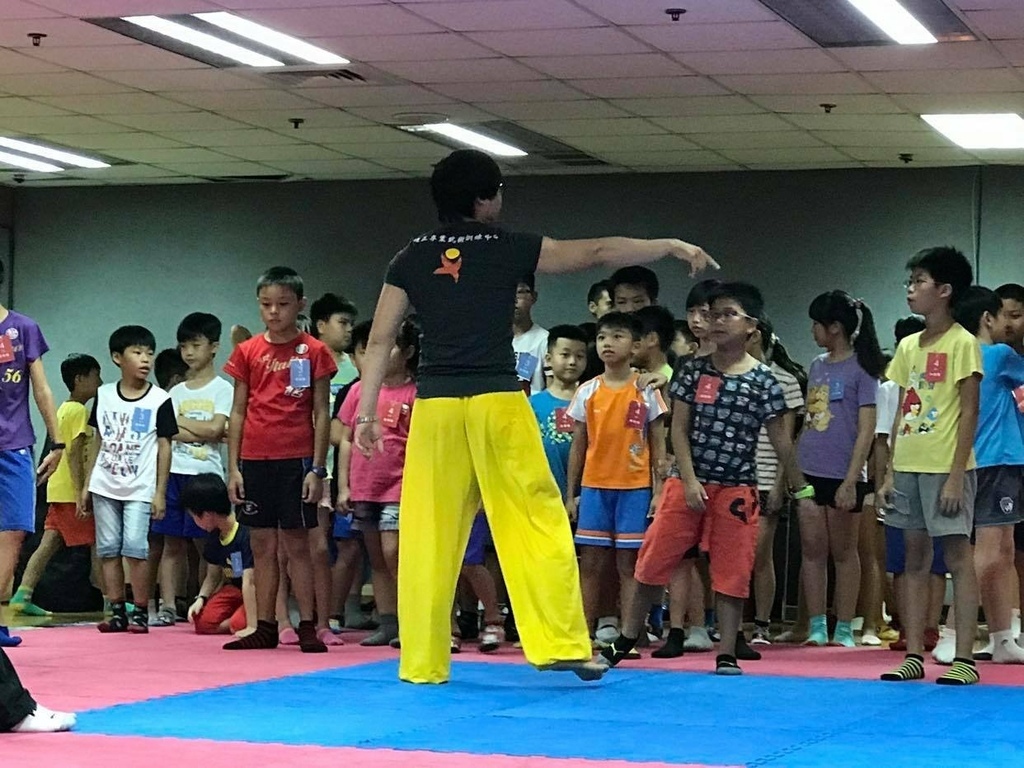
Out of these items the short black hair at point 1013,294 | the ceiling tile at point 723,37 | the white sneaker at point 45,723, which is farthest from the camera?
the ceiling tile at point 723,37

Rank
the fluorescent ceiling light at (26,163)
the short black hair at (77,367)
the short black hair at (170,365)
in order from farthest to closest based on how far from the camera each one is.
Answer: the fluorescent ceiling light at (26,163), the short black hair at (170,365), the short black hair at (77,367)

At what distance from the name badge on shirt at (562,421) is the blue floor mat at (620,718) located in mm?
2010

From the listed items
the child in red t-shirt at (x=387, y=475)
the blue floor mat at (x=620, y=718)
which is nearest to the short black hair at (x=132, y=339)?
the child in red t-shirt at (x=387, y=475)

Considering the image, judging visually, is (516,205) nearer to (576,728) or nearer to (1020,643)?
(1020,643)

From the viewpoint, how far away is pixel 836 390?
845cm

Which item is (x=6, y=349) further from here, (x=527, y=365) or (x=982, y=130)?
(x=982, y=130)

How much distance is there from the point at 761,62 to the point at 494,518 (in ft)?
15.7

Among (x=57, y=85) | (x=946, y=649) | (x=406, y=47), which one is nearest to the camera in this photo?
(x=946, y=649)

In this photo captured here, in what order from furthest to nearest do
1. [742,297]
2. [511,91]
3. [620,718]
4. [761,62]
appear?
[511,91] < [761,62] < [742,297] < [620,718]

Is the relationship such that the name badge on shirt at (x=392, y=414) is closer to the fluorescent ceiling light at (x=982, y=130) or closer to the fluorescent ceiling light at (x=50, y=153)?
the fluorescent ceiling light at (x=982, y=130)

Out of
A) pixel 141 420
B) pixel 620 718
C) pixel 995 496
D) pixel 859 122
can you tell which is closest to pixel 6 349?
pixel 141 420

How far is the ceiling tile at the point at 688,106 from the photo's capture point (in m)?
10.4

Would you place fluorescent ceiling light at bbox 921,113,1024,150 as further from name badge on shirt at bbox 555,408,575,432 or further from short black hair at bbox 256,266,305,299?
short black hair at bbox 256,266,305,299

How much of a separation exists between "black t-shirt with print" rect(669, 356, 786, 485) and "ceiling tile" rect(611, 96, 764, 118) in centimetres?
398
